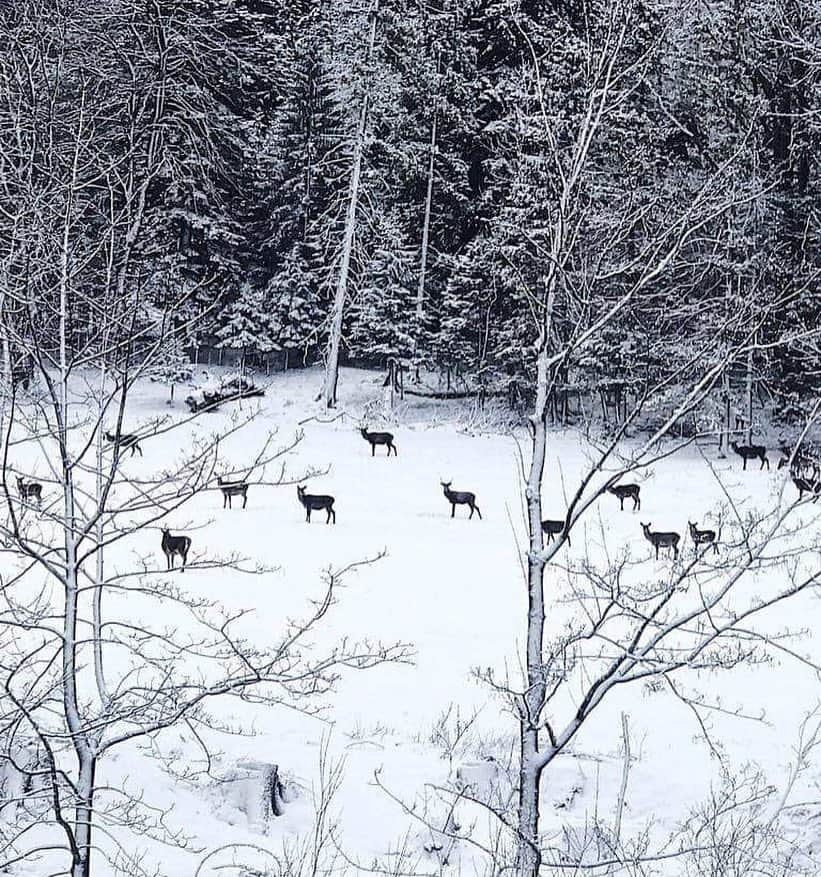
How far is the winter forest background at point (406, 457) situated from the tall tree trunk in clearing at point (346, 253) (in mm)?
128

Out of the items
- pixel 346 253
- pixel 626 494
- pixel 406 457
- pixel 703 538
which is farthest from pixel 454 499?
pixel 346 253

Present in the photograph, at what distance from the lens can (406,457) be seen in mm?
24125

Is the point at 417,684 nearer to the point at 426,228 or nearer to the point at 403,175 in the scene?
the point at 426,228

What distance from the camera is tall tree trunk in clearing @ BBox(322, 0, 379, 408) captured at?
94.7 ft

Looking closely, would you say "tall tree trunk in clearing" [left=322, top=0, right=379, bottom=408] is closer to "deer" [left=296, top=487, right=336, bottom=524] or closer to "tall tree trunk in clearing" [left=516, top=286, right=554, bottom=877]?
"deer" [left=296, top=487, right=336, bottom=524]

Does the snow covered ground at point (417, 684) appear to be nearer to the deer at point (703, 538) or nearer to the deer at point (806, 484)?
the deer at point (806, 484)

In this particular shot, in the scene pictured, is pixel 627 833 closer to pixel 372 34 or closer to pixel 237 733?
pixel 237 733

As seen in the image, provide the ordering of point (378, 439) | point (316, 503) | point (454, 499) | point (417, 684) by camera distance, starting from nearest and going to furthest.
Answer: point (417, 684) → point (316, 503) → point (454, 499) → point (378, 439)

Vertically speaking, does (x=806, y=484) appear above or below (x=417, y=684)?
above

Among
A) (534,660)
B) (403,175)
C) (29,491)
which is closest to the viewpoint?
(534,660)

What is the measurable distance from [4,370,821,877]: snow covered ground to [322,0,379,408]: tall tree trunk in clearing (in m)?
6.03

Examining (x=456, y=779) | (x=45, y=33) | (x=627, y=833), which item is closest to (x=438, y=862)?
(x=456, y=779)

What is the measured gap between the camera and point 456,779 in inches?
324

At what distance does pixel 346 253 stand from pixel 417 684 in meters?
20.5
